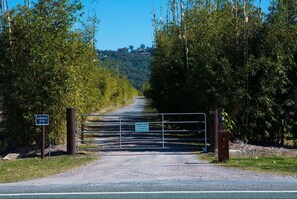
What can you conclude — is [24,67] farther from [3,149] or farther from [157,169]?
[157,169]

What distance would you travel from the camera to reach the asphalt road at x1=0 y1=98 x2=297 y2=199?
8648 mm

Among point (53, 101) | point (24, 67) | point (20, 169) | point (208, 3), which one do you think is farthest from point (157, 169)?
point (208, 3)

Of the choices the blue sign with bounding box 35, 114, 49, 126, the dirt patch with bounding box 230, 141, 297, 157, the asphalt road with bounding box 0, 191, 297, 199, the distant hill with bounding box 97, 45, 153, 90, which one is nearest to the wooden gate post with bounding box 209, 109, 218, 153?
the dirt patch with bounding box 230, 141, 297, 157

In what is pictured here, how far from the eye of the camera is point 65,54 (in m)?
17.5

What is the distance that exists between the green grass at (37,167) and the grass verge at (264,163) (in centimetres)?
405

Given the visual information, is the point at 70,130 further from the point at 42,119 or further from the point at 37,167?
the point at 37,167

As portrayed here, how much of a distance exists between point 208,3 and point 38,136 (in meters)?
12.2

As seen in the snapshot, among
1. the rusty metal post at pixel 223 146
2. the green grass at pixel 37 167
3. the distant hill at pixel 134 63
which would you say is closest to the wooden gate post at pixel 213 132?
the rusty metal post at pixel 223 146

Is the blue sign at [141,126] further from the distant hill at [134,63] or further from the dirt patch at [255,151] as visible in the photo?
the distant hill at [134,63]

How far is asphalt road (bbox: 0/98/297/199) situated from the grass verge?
58 cm

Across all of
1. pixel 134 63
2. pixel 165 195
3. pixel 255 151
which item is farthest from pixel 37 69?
pixel 134 63

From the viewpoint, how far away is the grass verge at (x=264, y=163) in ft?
39.2

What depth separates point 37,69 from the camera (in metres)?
17.0

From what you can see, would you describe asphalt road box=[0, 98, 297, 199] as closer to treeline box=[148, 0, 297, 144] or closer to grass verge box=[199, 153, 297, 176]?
grass verge box=[199, 153, 297, 176]
